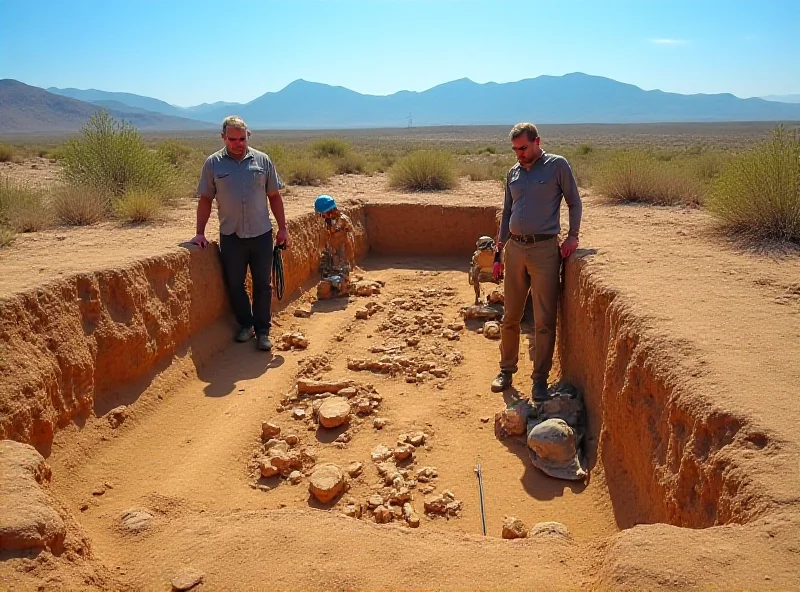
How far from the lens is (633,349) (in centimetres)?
381

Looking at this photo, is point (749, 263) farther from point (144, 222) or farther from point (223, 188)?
point (144, 222)

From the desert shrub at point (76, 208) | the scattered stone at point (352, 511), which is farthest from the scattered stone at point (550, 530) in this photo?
the desert shrub at point (76, 208)

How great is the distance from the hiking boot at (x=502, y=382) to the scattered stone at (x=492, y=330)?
1.14 m

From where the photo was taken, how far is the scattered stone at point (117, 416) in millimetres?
4422

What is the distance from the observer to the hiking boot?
5301 millimetres

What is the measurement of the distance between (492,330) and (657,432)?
321cm

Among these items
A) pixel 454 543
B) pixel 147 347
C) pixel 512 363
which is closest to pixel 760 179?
pixel 512 363

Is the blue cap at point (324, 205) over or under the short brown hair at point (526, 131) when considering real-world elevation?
under

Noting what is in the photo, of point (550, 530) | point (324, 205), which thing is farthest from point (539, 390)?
point (324, 205)

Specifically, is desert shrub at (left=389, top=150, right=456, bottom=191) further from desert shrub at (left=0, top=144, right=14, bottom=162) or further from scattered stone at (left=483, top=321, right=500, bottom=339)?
desert shrub at (left=0, top=144, right=14, bottom=162)

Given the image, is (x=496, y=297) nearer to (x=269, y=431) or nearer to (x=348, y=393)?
(x=348, y=393)

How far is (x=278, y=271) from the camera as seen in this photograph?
6.58 meters

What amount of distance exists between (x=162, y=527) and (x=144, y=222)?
567 cm

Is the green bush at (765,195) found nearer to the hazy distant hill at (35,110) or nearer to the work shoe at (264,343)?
the work shoe at (264,343)
